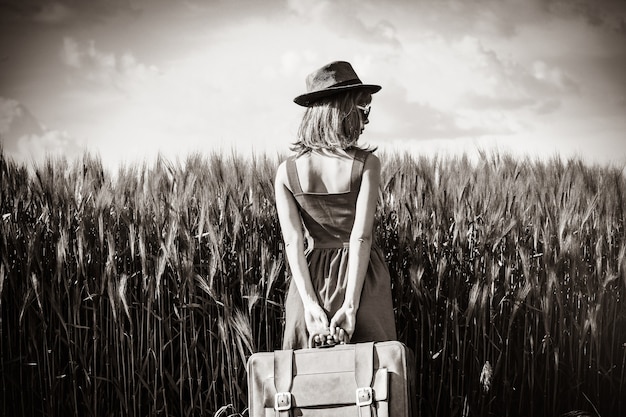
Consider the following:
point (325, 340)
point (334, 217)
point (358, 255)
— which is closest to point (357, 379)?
point (325, 340)

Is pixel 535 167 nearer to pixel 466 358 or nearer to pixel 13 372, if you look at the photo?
pixel 466 358

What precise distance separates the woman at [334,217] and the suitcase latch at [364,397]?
17cm

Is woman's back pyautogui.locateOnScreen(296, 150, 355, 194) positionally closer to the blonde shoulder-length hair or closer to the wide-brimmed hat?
the blonde shoulder-length hair

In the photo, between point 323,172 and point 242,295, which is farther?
point 242,295

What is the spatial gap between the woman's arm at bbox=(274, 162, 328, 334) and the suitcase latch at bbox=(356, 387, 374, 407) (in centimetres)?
21

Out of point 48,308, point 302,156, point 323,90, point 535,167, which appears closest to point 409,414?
point 302,156

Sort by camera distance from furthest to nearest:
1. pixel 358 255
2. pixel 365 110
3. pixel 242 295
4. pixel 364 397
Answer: pixel 242 295 < pixel 365 110 < pixel 358 255 < pixel 364 397

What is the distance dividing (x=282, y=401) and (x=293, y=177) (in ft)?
2.14

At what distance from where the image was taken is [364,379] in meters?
1.79

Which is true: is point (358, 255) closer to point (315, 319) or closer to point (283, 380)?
point (315, 319)

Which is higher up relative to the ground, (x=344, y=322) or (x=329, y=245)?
(x=329, y=245)

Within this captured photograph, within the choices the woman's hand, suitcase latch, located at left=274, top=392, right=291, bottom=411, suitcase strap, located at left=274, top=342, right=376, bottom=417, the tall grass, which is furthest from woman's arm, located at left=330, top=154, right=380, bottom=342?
the tall grass

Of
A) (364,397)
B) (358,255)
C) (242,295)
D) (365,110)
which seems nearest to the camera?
(364,397)

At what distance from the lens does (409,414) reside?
1824 millimetres
